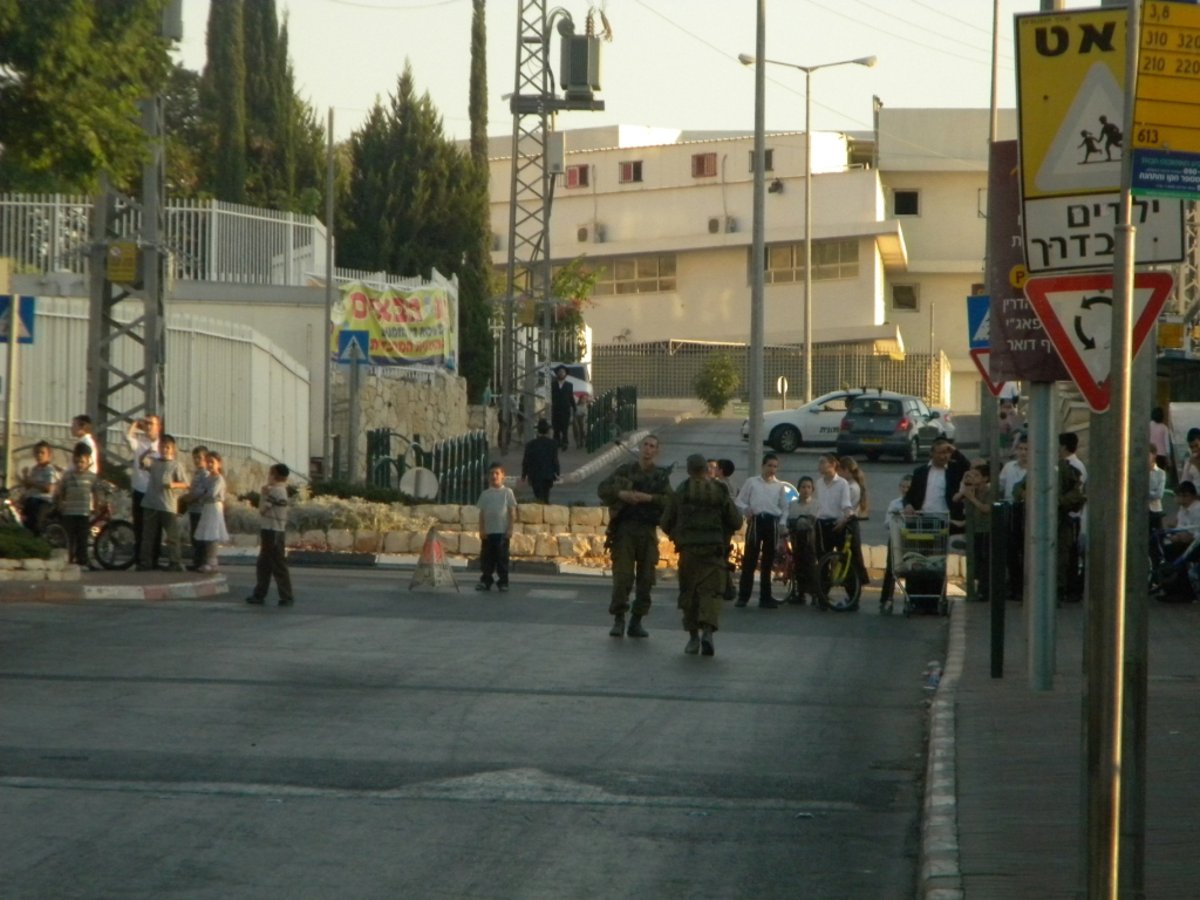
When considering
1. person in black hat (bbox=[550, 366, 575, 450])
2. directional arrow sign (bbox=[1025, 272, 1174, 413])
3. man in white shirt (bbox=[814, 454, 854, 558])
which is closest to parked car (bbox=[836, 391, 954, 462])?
person in black hat (bbox=[550, 366, 575, 450])

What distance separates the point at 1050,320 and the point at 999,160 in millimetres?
7593

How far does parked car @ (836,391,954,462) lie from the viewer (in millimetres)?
47281

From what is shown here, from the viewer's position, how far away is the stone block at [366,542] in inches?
1155

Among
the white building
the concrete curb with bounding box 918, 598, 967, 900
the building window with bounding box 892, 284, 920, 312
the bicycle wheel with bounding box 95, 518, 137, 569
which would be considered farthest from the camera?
the building window with bounding box 892, 284, 920, 312

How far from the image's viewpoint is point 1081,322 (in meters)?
6.70

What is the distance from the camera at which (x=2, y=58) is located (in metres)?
19.8

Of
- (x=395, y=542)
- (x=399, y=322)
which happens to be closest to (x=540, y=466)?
A: (x=395, y=542)

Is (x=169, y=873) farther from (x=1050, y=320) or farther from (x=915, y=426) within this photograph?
(x=915, y=426)

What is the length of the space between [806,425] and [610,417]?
5324 mm

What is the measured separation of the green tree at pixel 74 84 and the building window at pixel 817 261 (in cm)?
5760

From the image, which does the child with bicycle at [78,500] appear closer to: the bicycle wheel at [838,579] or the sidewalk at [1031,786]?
the bicycle wheel at [838,579]

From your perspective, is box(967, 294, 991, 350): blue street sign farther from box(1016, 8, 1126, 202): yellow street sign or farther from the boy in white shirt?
box(1016, 8, 1126, 202): yellow street sign

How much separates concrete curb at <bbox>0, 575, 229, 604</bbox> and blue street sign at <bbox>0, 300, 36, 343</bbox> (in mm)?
3549

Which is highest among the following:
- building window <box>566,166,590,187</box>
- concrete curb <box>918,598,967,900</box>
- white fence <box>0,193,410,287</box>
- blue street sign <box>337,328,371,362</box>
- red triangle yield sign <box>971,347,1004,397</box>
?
building window <box>566,166,590,187</box>
